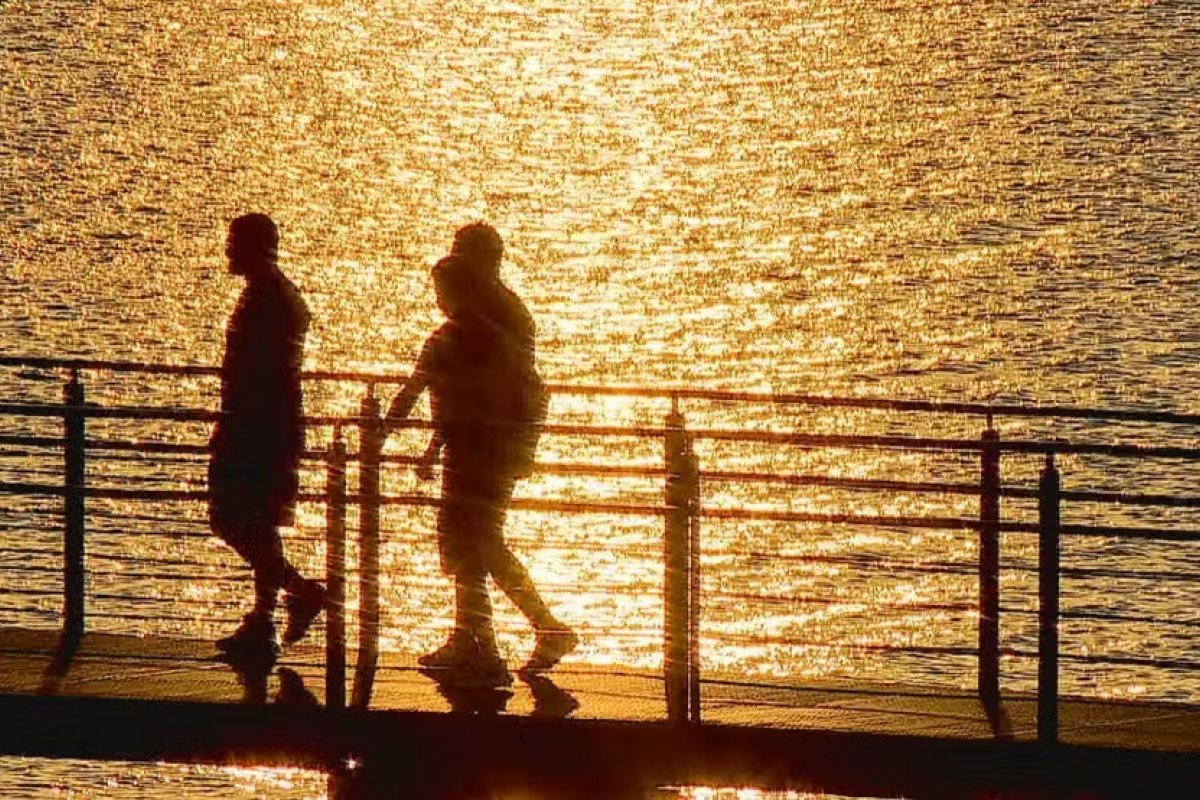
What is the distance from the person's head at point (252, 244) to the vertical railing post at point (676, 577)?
1757 mm

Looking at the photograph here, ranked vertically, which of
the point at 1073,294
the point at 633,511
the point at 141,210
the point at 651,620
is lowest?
the point at 633,511

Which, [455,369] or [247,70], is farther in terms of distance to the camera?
[247,70]

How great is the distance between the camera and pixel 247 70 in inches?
3179

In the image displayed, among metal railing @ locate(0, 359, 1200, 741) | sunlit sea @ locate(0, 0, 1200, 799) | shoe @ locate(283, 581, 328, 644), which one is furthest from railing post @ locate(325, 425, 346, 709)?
sunlit sea @ locate(0, 0, 1200, 799)

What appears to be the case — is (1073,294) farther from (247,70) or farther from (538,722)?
(538,722)

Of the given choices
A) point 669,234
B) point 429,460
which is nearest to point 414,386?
point 429,460

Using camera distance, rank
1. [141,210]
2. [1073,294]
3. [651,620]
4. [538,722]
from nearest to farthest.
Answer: [538,722], [651,620], [1073,294], [141,210]

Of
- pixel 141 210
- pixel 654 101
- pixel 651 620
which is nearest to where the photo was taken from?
pixel 651 620

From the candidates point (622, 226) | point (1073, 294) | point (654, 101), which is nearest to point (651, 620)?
point (1073, 294)

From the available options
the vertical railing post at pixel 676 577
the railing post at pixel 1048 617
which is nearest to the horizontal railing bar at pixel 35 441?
the vertical railing post at pixel 676 577

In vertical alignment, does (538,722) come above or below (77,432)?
below

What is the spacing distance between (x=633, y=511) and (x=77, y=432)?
2516 mm

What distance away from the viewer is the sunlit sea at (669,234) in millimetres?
35750

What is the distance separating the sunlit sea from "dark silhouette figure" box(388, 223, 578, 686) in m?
13.2
